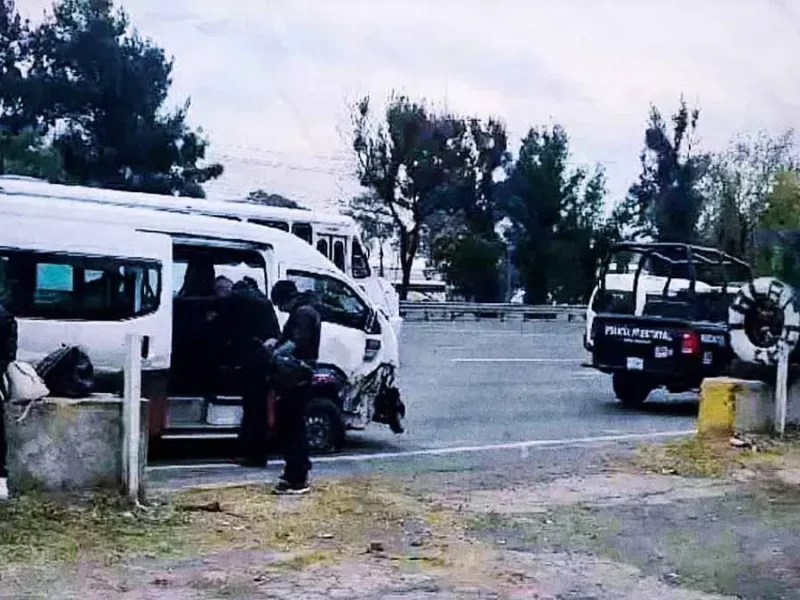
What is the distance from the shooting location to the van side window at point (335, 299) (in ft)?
44.8

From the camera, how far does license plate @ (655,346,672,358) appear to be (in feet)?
62.3

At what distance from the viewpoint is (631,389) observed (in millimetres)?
20500

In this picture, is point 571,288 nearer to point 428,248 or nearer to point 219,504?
point 428,248

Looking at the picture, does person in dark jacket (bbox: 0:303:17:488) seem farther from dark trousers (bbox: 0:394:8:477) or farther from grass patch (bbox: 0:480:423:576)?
grass patch (bbox: 0:480:423:576)

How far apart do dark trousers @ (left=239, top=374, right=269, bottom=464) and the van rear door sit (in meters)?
0.77

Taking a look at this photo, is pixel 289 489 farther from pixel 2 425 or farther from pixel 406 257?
pixel 406 257

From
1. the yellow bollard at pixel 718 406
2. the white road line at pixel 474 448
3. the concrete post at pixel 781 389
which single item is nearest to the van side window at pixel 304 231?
the white road line at pixel 474 448

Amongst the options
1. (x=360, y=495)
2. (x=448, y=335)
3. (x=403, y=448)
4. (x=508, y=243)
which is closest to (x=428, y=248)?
(x=508, y=243)

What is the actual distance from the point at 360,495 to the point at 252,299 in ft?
8.37

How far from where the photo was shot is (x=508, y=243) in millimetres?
58250

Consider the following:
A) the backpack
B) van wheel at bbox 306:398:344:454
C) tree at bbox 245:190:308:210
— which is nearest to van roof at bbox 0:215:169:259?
van wheel at bbox 306:398:344:454

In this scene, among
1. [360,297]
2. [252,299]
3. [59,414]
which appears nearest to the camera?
[59,414]

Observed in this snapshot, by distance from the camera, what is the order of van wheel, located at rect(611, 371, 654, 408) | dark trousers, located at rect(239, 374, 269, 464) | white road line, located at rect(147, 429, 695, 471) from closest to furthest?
1. dark trousers, located at rect(239, 374, 269, 464)
2. white road line, located at rect(147, 429, 695, 471)
3. van wheel, located at rect(611, 371, 654, 408)

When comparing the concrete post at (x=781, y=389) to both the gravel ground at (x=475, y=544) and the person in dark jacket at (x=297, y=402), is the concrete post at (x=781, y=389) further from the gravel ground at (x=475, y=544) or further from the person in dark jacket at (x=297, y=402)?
the person in dark jacket at (x=297, y=402)
